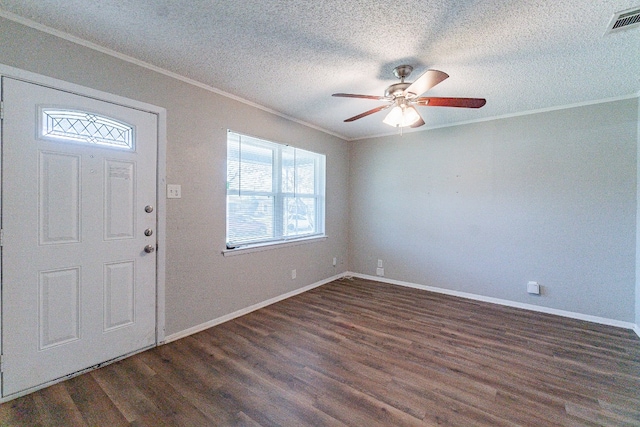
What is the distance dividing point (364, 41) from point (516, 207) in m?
2.91

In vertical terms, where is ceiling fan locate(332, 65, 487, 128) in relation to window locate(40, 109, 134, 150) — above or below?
above

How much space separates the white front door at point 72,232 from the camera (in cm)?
174

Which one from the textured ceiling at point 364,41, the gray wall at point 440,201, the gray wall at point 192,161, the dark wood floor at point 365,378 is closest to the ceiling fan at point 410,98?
the textured ceiling at point 364,41

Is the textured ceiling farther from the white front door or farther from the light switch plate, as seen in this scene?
the light switch plate

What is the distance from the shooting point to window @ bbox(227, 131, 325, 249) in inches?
122

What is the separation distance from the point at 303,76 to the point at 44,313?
8.86ft

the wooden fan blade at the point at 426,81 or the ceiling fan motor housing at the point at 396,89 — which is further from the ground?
the ceiling fan motor housing at the point at 396,89

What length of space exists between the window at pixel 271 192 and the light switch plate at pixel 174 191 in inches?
21.8

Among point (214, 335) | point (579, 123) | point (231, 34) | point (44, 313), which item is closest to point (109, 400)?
point (44, 313)

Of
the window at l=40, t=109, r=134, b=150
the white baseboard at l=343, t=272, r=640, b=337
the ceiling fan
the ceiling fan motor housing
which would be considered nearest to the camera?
the window at l=40, t=109, r=134, b=150

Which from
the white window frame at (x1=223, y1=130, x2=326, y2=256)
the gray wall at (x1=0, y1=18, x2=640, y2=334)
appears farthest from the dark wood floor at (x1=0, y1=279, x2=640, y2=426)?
the white window frame at (x1=223, y1=130, x2=326, y2=256)

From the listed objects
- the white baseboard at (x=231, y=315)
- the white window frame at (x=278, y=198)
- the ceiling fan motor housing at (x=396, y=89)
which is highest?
the ceiling fan motor housing at (x=396, y=89)

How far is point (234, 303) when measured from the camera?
119 inches

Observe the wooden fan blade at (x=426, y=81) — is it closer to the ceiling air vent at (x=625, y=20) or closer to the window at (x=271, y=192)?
the ceiling air vent at (x=625, y=20)
